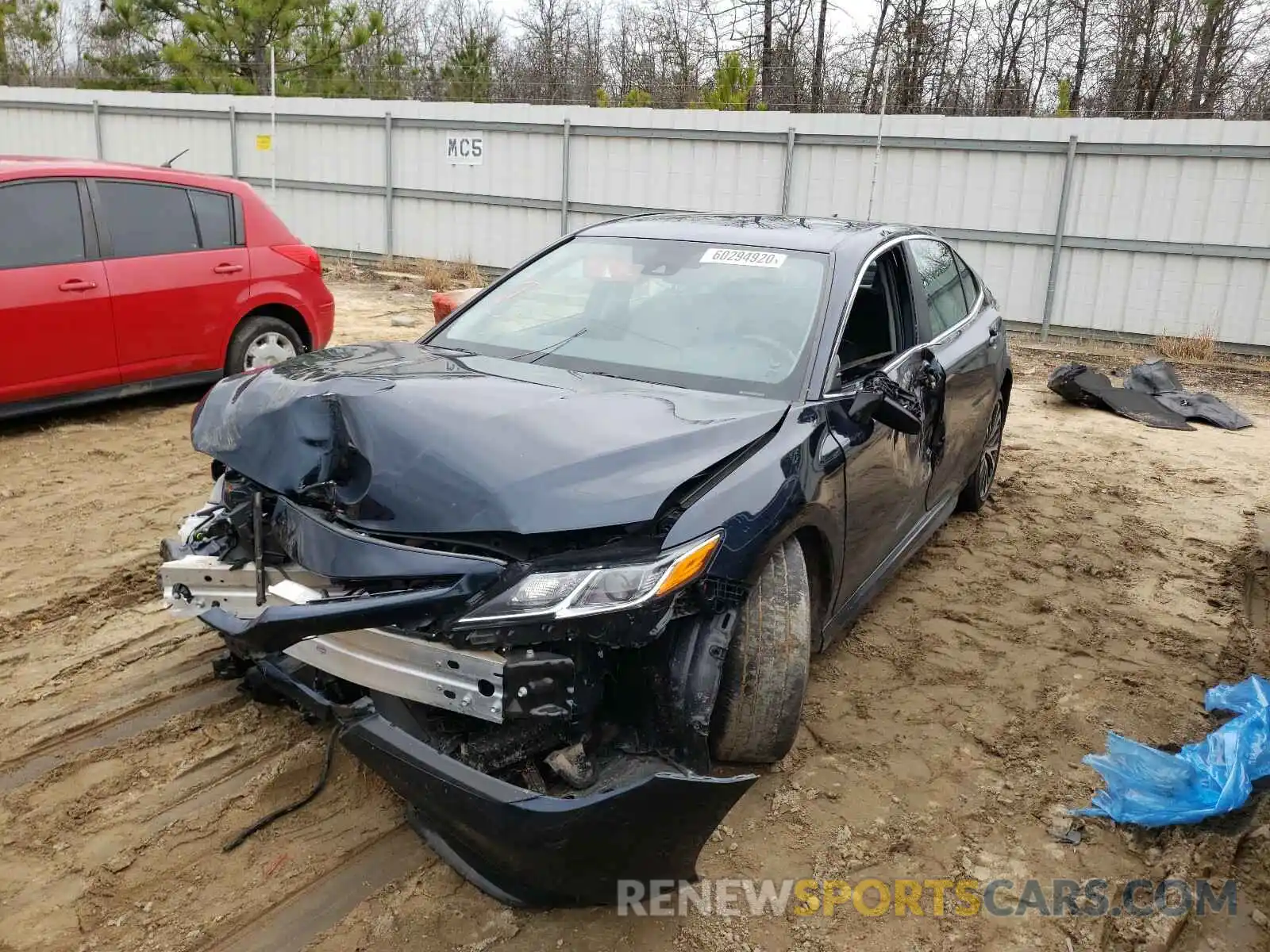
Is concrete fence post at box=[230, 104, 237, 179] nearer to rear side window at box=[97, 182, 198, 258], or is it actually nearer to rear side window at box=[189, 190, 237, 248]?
rear side window at box=[189, 190, 237, 248]

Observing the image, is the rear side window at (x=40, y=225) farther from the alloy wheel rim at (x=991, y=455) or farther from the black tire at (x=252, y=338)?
the alloy wheel rim at (x=991, y=455)

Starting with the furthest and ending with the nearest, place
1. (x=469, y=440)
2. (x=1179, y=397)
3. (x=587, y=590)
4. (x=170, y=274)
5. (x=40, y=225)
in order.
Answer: (x=1179, y=397) → (x=170, y=274) → (x=40, y=225) → (x=469, y=440) → (x=587, y=590)

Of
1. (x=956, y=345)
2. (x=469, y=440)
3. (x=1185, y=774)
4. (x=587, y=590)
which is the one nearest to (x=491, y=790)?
(x=587, y=590)

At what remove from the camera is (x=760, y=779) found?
309 cm

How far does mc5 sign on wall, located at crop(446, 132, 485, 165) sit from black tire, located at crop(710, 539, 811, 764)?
43.4ft

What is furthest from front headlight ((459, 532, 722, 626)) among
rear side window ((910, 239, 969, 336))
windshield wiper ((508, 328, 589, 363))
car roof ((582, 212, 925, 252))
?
rear side window ((910, 239, 969, 336))

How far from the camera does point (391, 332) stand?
1071cm

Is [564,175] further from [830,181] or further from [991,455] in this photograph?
[991,455]

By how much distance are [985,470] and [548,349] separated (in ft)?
10.5

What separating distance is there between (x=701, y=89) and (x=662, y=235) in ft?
52.6

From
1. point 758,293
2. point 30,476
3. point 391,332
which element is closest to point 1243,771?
point 758,293

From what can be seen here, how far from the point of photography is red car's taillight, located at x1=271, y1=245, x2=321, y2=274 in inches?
285

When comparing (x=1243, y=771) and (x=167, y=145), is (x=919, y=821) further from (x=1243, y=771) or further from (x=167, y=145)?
(x=167, y=145)

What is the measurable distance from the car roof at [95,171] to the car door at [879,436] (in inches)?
196
